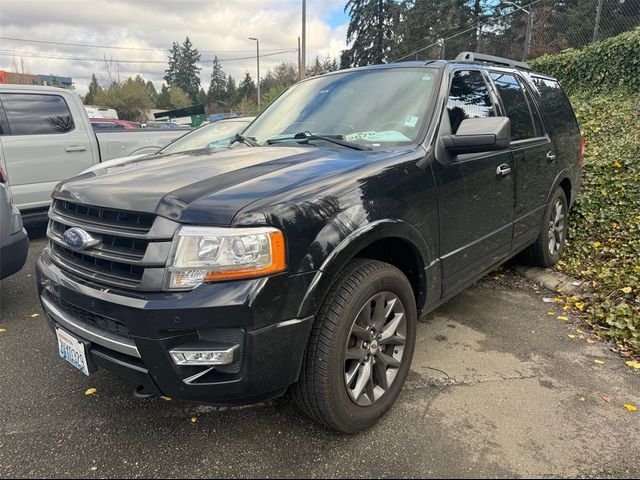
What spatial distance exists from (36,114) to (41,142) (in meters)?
0.41

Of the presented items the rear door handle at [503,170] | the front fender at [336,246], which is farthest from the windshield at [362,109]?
the rear door handle at [503,170]

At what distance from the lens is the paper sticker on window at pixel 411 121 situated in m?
2.87

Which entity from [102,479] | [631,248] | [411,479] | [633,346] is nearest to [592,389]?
[633,346]

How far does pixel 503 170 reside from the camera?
132 inches

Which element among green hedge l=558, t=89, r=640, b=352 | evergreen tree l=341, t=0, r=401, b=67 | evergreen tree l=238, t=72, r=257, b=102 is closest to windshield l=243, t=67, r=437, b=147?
green hedge l=558, t=89, r=640, b=352

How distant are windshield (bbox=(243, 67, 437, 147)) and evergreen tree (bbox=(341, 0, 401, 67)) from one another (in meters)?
38.5

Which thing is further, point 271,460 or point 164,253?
point 271,460

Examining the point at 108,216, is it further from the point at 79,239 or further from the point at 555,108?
the point at 555,108

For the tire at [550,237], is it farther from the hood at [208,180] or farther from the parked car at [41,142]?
the parked car at [41,142]

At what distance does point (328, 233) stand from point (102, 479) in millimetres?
1500

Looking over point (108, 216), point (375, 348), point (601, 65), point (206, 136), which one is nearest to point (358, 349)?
point (375, 348)

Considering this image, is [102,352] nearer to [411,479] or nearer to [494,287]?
[411,479]

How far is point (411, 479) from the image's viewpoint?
2094 millimetres

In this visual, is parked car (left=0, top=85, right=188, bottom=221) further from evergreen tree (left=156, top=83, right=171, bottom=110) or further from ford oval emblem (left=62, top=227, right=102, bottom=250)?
evergreen tree (left=156, top=83, right=171, bottom=110)
